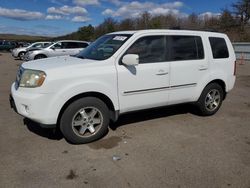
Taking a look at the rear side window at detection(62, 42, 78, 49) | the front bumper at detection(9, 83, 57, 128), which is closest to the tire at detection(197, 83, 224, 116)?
the front bumper at detection(9, 83, 57, 128)

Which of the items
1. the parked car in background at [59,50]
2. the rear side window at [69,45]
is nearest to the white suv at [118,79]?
the parked car in background at [59,50]

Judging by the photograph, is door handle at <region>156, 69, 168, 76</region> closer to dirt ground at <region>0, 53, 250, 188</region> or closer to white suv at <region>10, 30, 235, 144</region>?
white suv at <region>10, 30, 235, 144</region>

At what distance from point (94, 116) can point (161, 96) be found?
1.39 meters

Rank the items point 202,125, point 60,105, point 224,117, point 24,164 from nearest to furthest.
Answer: point 24,164 < point 60,105 < point 202,125 < point 224,117

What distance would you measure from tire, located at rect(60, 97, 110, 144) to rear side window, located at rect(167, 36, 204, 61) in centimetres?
174

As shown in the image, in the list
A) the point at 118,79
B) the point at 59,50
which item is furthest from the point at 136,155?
the point at 59,50

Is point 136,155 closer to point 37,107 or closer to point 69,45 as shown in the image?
point 37,107

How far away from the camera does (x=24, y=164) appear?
381 cm

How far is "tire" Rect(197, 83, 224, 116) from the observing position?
235 inches

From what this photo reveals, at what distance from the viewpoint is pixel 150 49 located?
5.06m

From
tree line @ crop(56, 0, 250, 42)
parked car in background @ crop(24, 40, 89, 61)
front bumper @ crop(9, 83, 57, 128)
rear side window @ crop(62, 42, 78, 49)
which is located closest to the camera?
front bumper @ crop(9, 83, 57, 128)

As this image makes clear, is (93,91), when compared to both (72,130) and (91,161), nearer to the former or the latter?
(72,130)

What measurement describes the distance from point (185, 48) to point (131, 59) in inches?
61.4

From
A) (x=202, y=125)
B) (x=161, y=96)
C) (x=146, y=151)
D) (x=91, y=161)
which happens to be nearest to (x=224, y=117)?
(x=202, y=125)
